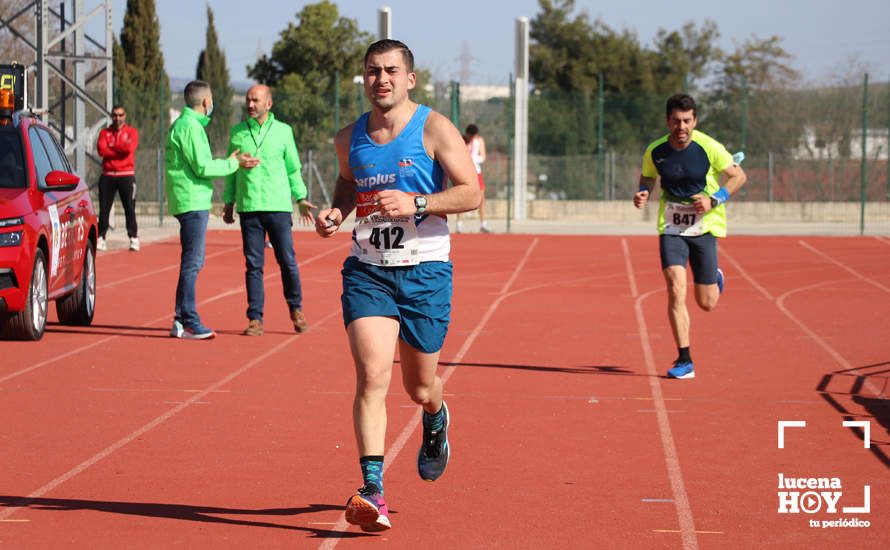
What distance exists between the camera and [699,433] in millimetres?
8711

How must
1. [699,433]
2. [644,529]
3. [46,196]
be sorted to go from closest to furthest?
[644,529] < [699,433] < [46,196]

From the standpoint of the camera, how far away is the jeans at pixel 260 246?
12.7 metres

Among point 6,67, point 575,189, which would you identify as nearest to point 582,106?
point 575,189

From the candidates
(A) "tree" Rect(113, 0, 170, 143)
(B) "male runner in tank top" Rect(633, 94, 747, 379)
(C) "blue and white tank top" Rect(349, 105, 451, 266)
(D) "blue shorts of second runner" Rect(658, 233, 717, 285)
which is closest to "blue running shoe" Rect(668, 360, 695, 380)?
(B) "male runner in tank top" Rect(633, 94, 747, 379)

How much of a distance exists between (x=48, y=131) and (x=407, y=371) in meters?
7.97

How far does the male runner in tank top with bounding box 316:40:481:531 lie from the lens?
6520 mm

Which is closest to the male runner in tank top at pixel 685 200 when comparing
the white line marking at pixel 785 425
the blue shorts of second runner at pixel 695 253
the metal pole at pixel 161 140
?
the blue shorts of second runner at pixel 695 253

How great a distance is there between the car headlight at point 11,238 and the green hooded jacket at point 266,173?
1689 mm

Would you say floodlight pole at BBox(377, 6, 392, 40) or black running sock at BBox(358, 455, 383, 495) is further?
floodlight pole at BBox(377, 6, 392, 40)

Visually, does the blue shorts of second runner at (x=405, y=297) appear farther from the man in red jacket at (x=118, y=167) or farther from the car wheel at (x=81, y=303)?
the man in red jacket at (x=118, y=167)

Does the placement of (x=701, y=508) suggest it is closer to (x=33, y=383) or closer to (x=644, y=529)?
(x=644, y=529)

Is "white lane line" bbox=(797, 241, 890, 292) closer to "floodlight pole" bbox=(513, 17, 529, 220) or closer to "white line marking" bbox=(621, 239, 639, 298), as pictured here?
A: "white line marking" bbox=(621, 239, 639, 298)

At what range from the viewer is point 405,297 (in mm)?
6652

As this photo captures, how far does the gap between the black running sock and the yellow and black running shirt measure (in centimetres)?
517
